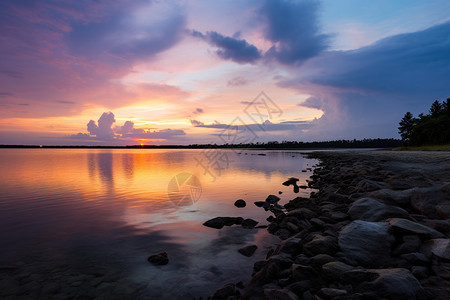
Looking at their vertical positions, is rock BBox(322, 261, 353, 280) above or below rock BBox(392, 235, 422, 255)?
below

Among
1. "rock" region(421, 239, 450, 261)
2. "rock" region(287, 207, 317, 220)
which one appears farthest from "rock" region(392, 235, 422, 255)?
"rock" region(287, 207, 317, 220)

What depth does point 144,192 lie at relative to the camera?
22312 mm

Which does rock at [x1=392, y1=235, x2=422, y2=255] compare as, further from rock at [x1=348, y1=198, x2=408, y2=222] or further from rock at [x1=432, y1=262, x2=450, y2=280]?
rock at [x1=348, y1=198, x2=408, y2=222]

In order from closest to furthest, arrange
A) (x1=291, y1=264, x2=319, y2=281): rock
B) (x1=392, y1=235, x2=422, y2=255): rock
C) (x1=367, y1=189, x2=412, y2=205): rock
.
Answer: (x1=291, y1=264, x2=319, y2=281): rock → (x1=392, y1=235, x2=422, y2=255): rock → (x1=367, y1=189, x2=412, y2=205): rock

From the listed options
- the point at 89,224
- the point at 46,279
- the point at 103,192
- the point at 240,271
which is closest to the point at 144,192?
the point at 103,192

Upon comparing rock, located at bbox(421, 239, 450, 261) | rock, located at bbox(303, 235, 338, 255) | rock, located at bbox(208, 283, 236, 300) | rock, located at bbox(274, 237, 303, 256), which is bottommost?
rock, located at bbox(208, 283, 236, 300)

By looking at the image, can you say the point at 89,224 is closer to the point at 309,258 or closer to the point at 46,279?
the point at 46,279

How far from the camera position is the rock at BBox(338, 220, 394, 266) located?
214 inches

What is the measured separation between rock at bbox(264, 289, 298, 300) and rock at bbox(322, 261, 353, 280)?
0.94 meters

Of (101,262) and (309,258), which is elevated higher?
(309,258)

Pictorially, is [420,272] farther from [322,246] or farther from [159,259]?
[159,259]

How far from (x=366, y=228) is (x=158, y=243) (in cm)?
752

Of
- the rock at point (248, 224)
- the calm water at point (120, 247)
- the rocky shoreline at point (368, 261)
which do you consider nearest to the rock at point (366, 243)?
the rocky shoreline at point (368, 261)

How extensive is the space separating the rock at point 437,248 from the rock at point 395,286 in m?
1.15
